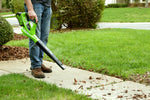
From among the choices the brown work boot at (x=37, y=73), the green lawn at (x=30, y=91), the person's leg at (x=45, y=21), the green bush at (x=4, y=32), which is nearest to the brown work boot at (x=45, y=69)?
the brown work boot at (x=37, y=73)

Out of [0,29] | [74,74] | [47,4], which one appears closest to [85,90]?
[74,74]

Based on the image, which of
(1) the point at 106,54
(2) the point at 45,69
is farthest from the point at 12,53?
(1) the point at 106,54

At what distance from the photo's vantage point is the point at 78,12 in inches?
482

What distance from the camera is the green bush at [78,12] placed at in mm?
12070

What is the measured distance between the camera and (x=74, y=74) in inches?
190

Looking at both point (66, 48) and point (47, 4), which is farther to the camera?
point (66, 48)

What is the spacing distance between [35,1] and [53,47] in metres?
3.33

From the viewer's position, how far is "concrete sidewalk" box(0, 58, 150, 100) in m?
3.69

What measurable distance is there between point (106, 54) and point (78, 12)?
237 inches

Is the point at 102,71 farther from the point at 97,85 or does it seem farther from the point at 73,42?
the point at 73,42

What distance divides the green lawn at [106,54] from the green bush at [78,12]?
3.26m

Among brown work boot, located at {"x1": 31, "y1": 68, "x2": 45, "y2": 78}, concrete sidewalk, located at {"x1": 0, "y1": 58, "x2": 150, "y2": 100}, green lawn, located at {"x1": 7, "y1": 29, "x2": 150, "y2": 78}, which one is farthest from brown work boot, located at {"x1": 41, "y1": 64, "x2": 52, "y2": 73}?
green lawn, located at {"x1": 7, "y1": 29, "x2": 150, "y2": 78}

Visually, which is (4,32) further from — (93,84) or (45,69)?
(93,84)

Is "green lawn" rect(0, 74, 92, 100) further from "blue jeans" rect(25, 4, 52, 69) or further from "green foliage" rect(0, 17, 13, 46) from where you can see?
"green foliage" rect(0, 17, 13, 46)
